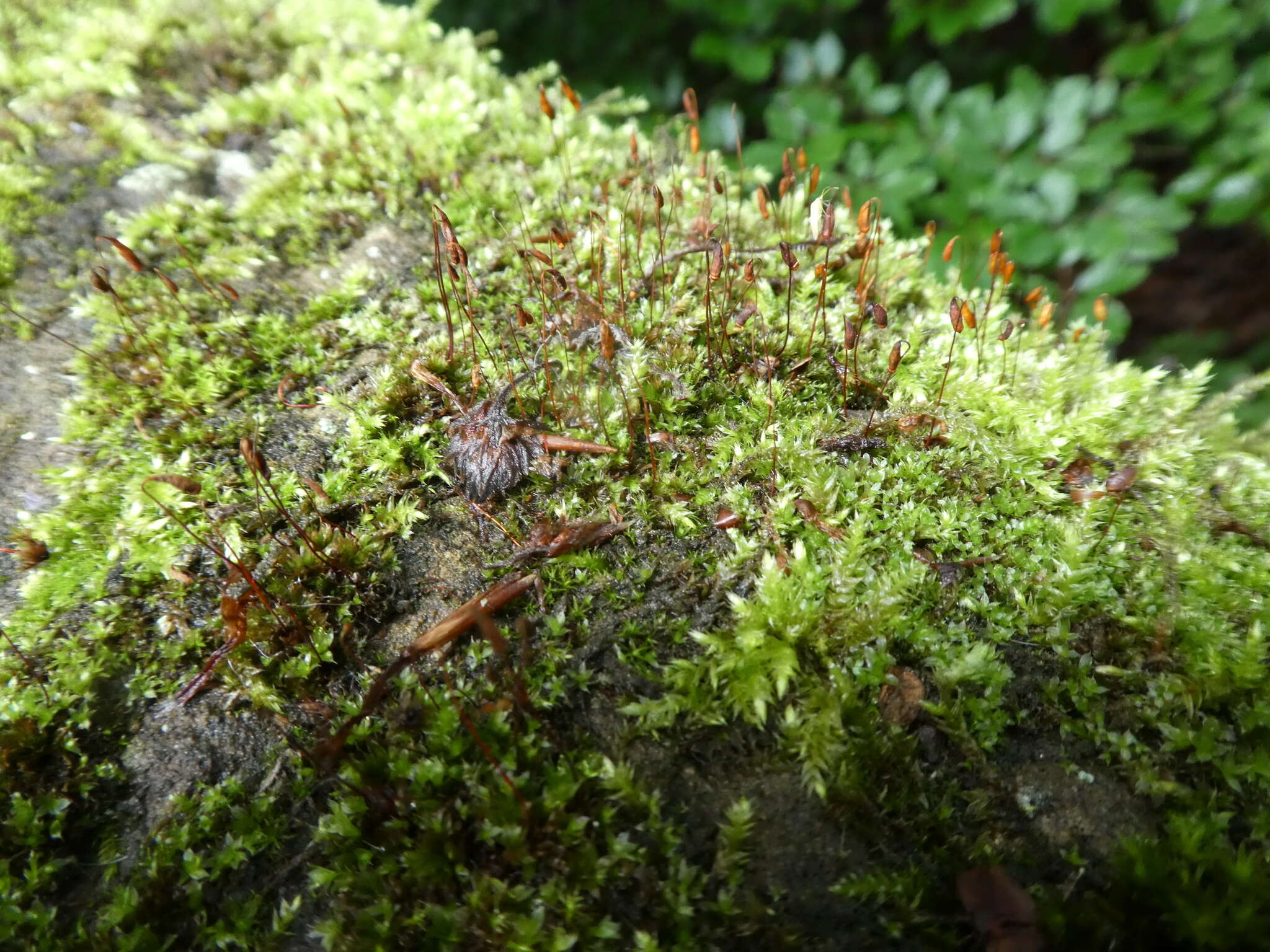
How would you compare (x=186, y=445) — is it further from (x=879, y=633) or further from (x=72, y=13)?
(x=72, y=13)

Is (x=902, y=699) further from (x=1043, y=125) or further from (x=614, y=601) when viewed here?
(x=1043, y=125)

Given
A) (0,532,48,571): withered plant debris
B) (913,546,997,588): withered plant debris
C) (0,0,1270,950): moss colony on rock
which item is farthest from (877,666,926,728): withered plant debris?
(0,532,48,571): withered plant debris

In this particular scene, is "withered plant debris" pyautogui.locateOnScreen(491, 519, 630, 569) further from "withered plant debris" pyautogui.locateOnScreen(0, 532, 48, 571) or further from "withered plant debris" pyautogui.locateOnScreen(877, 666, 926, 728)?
"withered plant debris" pyautogui.locateOnScreen(0, 532, 48, 571)

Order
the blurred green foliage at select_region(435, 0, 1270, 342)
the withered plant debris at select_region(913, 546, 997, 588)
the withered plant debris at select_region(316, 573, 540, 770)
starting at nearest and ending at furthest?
the withered plant debris at select_region(316, 573, 540, 770), the withered plant debris at select_region(913, 546, 997, 588), the blurred green foliage at select_region(435, 0, 1270, 342)

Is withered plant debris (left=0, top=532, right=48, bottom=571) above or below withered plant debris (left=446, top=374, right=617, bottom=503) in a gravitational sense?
below

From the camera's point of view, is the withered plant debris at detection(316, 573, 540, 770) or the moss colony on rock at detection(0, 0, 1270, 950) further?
the withered plant debris at detection(316, 573, 540, 770)

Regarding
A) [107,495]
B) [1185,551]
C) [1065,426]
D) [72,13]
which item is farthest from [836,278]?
[72,13]

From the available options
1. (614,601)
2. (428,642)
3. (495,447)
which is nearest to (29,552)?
(428,642)
